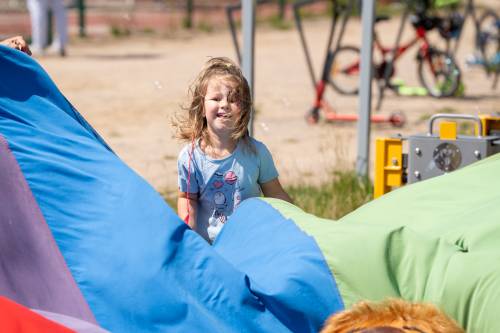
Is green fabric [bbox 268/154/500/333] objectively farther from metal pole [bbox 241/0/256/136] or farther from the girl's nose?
Answer: metal pole [bbox 241/0/256/136]

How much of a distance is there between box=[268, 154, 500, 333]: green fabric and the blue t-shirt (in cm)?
45

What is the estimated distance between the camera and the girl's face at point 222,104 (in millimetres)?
3924

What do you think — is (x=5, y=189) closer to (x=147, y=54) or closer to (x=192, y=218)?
(x=192, y=218)

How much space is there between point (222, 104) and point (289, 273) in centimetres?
106

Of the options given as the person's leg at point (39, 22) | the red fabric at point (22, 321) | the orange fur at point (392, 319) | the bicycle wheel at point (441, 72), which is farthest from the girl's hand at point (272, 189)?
the person's leg at point (39, 22)

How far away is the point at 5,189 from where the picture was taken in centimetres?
337

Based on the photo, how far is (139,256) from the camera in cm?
313

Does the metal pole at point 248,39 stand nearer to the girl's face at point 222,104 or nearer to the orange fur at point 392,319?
→ the girl's face at point 222,104

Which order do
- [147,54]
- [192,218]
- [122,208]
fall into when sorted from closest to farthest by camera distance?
[122,208]
[192,218]
[147,54]

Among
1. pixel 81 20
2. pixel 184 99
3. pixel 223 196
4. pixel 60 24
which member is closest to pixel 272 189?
pixel 223 196

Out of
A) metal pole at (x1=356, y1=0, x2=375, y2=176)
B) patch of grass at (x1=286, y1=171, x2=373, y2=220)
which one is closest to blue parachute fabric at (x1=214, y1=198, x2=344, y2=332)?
patch of grass at (x1=286, y1=171, x2=373, y2=220)

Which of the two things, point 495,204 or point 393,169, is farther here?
point 393,169

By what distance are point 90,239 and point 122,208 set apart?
0.14 meters

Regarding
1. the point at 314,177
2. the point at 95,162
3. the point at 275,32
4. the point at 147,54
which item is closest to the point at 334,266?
the point at 95,162
